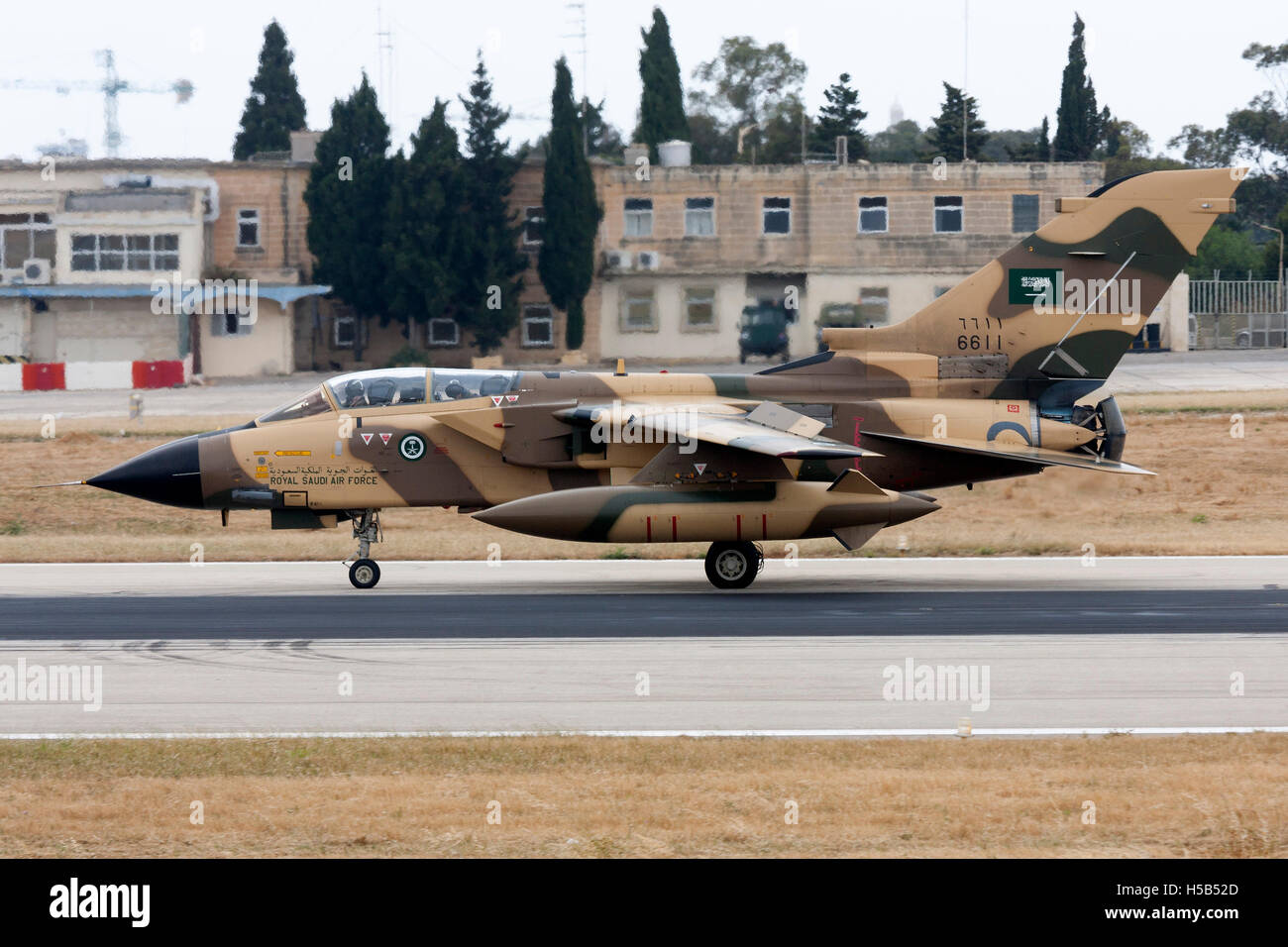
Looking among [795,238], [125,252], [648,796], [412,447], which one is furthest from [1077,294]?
[125,252]

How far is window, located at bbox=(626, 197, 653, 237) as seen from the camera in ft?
197

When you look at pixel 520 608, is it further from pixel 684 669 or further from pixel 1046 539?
pixel 1046 539

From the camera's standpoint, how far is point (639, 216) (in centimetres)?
6019

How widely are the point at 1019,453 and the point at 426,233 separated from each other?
4060cm

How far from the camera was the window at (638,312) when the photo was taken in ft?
198

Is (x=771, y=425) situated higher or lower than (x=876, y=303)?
lower

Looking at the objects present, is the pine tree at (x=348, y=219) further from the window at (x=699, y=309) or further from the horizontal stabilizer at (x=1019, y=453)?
the horizontal stabilizer at (x=1019, y=453)

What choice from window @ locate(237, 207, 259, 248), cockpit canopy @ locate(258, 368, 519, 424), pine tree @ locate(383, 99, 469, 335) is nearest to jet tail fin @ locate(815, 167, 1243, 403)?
cockpit canopy @ locate(258, 368, 519, 424)

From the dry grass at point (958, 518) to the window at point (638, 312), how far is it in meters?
27.4

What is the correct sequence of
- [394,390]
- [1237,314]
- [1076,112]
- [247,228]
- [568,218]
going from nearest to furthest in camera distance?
1. [394,390]
2. [568,218]
3. [247,228]
4. [1237,314]
5. [1076,112]

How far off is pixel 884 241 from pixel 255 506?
42.8 m

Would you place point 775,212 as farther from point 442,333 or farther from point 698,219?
point 442,333

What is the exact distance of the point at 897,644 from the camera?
15.3 m

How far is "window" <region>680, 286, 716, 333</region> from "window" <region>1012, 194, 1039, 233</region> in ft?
41.1
